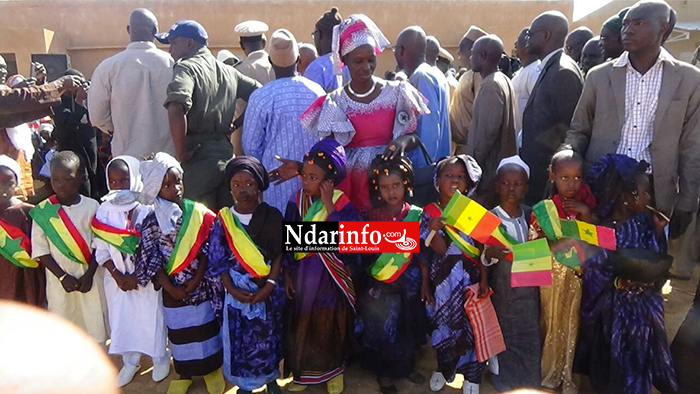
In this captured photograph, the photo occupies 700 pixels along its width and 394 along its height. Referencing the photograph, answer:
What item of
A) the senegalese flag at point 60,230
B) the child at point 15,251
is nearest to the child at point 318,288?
the senegalese flag at point 60,230

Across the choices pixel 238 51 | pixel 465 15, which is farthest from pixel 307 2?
pixel 465 15

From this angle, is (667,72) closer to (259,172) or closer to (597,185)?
(597,185)

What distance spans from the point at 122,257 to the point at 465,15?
16646 mm

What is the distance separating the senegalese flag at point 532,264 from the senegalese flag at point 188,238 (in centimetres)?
179

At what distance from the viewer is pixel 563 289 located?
2.89 metres

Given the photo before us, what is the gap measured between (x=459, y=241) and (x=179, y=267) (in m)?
1.62

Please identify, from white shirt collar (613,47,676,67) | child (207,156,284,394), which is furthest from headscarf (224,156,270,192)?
white shirt collar (613,47,676,67)

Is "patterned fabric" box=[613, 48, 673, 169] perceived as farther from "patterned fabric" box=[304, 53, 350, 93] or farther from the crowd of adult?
"patterned fabric" box=[304, 53, 350, 93]

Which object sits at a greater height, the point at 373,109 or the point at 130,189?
the point at 373,109

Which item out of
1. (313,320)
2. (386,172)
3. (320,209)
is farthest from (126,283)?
(386,172)

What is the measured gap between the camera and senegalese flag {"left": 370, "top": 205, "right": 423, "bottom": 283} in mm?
2908

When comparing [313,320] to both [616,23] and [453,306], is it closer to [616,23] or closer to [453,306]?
[453,306]

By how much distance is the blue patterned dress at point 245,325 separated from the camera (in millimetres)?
2826

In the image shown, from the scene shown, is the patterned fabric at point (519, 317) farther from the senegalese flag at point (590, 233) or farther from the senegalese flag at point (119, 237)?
the senegalese flag at point (119, 237)
